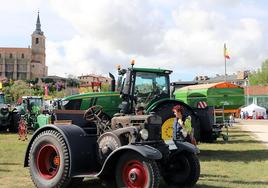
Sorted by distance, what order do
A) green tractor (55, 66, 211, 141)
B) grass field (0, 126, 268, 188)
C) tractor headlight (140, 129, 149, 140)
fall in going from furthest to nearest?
green tractor (55, 66, 211, 141) → grass field (0, 126, 268, 188) → tractor headlight (140, 129, 149, 140)

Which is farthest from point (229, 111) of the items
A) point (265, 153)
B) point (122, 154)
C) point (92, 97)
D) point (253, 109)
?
point (253, 109)

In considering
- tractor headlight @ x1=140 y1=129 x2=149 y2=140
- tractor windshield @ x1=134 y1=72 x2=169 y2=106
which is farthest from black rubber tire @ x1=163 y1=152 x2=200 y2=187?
tractor windshield @ x1=134 y1=72 x2=169 y2=106

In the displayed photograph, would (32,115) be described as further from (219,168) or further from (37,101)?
(219,168)

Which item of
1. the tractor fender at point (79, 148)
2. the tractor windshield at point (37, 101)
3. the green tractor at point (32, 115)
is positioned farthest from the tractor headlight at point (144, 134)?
the tractor windshield at point (37, 101)

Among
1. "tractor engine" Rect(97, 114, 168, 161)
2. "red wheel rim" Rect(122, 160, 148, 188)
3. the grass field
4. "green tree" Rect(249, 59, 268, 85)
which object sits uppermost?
"green tree" Rect(249, 59, 268, 85)

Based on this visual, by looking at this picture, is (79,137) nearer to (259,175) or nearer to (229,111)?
(259,175)

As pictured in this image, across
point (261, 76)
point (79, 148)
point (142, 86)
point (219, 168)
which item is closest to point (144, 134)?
point (79, 148)

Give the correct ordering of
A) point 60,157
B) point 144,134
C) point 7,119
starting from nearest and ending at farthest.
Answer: point 144,134
point 60,157
point 7,119

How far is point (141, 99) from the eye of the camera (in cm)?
1298

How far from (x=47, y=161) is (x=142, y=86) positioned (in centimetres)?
515

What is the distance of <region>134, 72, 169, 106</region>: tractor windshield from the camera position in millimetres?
12938

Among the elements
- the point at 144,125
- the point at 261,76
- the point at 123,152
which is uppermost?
the point at 261,76

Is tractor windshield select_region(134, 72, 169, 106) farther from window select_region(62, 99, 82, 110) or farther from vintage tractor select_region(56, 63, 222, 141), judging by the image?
window select_region(62, 99, 82, 110)

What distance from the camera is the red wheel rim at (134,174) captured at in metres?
7.19
